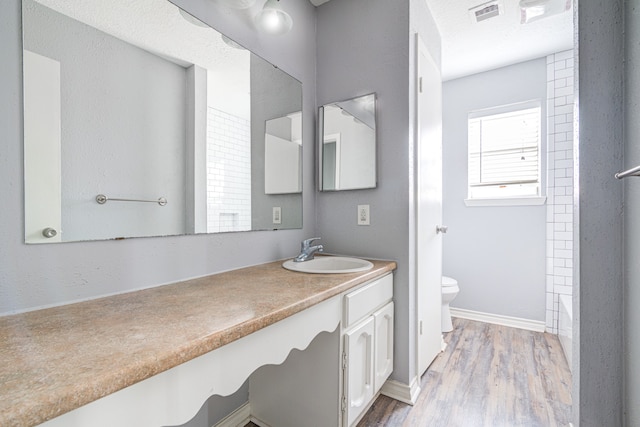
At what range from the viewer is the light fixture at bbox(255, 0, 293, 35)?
4.92ft

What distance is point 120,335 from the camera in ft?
2.24

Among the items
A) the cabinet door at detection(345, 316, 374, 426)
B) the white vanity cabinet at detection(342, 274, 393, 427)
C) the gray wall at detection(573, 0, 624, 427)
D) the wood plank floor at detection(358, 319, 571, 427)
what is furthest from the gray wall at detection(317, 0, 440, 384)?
the gray wall at detection(573, 0, 624, 427)

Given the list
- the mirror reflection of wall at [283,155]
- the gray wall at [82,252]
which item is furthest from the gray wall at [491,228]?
the gray wall at [82,252]

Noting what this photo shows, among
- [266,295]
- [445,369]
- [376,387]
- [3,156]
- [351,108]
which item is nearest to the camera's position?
[3,156]

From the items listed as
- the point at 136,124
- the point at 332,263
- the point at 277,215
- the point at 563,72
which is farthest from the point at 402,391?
the point at 563,72

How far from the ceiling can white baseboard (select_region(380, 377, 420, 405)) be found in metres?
2.48

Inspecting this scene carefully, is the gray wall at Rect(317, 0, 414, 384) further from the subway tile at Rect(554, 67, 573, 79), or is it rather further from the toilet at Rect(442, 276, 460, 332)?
the subway tile at Rect(554, 67, 573, 79)

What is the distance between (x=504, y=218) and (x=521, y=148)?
2.29 feet

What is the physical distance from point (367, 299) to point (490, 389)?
3.70 ft

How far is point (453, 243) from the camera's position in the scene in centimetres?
317

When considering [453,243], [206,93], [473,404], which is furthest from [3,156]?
[453,243]

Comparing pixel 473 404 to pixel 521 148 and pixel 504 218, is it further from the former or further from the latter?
pixel 521 148

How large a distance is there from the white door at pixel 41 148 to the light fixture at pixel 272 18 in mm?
972

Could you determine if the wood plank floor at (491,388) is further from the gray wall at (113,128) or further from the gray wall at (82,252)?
the gray wall at (113,128)
